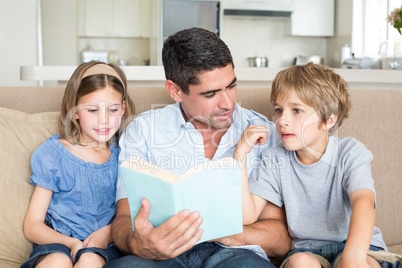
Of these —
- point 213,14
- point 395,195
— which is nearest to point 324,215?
point 395,195

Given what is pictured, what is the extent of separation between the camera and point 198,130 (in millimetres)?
1745

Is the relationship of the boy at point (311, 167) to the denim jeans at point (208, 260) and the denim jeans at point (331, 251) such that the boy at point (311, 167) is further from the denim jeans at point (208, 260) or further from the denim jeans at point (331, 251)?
the denim jeans at point (208, 260)

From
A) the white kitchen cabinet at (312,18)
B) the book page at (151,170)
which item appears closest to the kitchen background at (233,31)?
the white kitchen cabinet at (312,18)

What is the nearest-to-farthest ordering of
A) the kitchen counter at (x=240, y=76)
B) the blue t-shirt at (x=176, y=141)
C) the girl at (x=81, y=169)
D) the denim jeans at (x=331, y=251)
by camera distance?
the denim jeans at (x=331, y=251), the girl at (x=81, y=169), the blue t-shirt at (x=176, y=141), the kitchen counter at (x=240, y=76)

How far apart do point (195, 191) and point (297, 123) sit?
519 mm

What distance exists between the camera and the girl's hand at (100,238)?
1.51 metres

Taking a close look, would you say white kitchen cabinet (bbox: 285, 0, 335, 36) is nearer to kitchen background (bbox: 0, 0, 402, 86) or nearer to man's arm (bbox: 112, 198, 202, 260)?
kitchen background (bbox: 0, 0, 402, 86)

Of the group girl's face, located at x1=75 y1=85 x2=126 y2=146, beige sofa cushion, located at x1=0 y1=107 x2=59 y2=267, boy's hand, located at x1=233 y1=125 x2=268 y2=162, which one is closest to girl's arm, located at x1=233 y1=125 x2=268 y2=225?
boy's hand, located at x1=233 y1=125 x2=268 y2=162

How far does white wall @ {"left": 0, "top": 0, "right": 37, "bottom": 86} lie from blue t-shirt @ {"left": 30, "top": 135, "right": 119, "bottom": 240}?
3.07m

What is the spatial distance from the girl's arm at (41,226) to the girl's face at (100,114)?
0.27 meters

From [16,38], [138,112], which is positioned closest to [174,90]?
[138,112]

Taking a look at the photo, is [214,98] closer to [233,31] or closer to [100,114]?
[100,114]

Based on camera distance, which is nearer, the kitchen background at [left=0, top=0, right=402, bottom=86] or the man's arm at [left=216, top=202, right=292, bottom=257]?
the man's arm at [left=216, top=202, right=292, bottom=257]

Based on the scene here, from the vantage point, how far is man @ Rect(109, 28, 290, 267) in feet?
4.82
